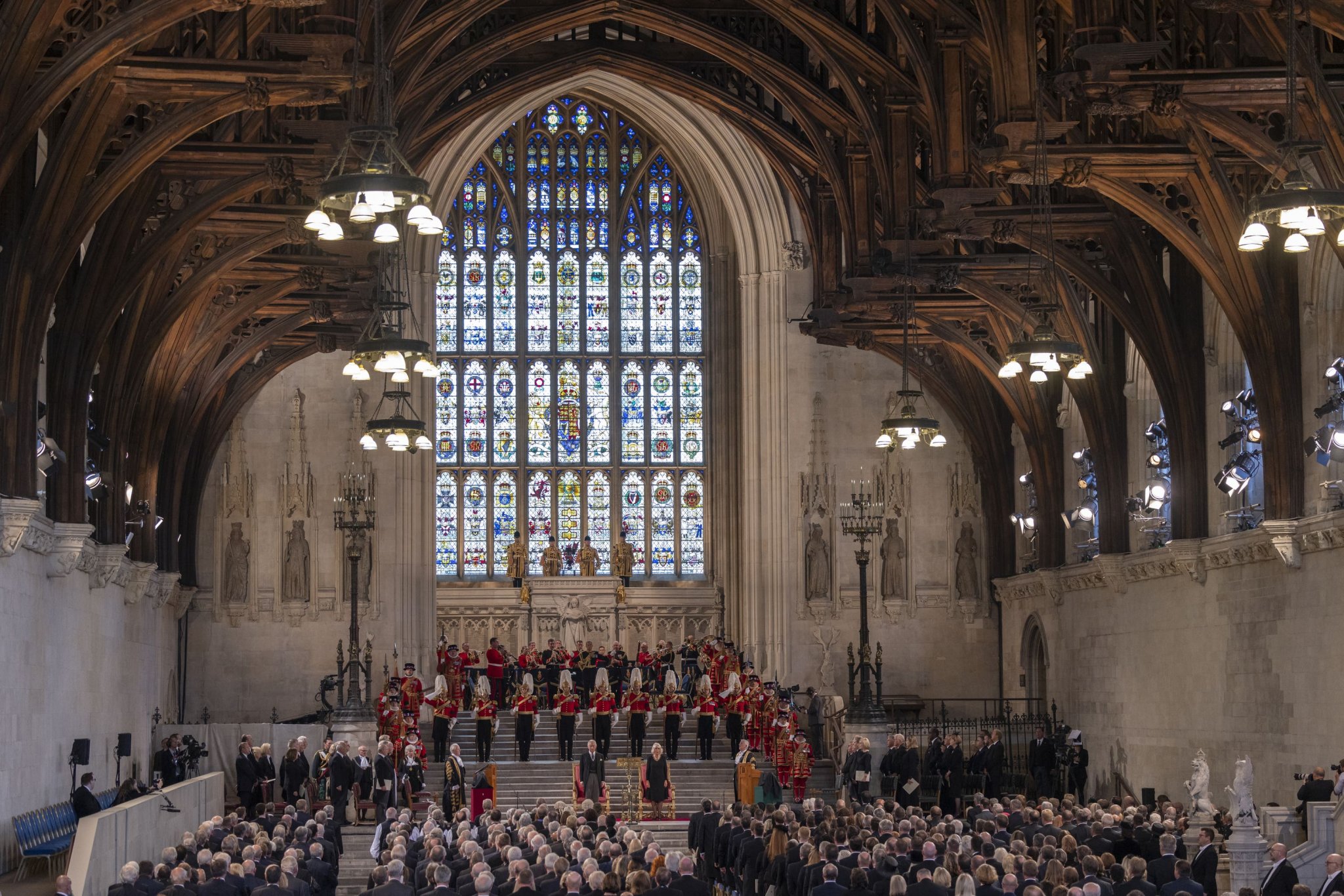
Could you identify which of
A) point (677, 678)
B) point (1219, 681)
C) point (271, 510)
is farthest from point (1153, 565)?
point (271, 510)

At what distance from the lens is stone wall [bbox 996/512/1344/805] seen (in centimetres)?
2433

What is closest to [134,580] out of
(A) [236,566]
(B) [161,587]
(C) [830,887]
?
(B) [161,587]

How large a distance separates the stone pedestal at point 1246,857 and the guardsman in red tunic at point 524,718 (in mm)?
15853

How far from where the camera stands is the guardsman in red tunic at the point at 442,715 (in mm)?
34672

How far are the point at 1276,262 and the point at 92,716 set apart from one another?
60.9 feet

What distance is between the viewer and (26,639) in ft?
78.4

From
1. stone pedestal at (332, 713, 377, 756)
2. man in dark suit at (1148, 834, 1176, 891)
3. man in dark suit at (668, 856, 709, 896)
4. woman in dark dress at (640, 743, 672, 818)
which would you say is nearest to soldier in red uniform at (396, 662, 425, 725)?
stone pedestal at (332, 713, 377, 756)

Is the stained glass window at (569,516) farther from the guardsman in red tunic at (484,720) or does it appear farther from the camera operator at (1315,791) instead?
the camera operator at (1315,791)

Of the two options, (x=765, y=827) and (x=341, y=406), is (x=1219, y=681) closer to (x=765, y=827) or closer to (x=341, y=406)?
(x=765, y=827)

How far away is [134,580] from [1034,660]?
18.4 meters

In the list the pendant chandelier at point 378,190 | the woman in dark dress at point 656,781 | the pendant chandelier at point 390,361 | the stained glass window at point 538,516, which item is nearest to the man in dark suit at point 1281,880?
the pendant chandelier at point 378,190

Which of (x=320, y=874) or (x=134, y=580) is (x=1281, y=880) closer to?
(x=320, y=874)

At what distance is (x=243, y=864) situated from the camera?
57.2ft

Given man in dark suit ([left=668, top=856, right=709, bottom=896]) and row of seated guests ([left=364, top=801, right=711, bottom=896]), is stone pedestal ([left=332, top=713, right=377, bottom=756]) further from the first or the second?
man in dark suit ([left=668, top=856, right=709, bottom=896])
